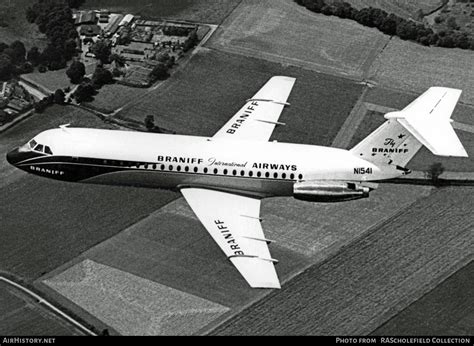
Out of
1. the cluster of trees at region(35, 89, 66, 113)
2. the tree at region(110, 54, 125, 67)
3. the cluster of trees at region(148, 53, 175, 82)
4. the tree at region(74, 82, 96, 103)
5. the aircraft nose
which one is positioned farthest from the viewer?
the tree at region(110, 54, 125, 67)

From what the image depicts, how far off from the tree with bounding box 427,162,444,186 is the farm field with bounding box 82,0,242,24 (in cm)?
5089

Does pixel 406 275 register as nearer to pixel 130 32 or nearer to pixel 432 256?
pixel 432 256

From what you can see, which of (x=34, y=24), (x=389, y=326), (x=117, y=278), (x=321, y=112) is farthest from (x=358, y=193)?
(x=34, y=24)

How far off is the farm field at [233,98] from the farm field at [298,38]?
284cm

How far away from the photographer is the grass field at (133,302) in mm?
90250

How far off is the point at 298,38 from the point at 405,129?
188ft

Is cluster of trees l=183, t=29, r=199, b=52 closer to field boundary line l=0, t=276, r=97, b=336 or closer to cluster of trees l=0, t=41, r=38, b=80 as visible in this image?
cluster of trees l=0, t=41, r=38, b=80

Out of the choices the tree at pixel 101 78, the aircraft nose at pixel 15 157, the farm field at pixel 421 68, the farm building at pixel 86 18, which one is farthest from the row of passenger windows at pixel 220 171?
the farm building at pixel 86 18

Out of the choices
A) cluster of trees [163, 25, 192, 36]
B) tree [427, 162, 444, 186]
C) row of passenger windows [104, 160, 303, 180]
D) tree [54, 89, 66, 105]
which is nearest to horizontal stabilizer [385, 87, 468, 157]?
row of passenger windows [104, 160, 303, 180]

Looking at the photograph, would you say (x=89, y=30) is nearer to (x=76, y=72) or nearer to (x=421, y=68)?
(x=76, y=72)

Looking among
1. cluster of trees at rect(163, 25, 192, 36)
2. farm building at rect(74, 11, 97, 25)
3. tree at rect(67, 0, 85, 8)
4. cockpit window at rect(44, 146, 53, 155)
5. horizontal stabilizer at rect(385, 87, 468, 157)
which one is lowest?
cluster of trees at rect(163, 25, 192, 36)

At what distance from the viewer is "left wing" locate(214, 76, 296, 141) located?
336 ft

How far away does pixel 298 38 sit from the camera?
14662cm

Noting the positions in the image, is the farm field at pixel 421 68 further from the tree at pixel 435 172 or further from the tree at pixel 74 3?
the tree at pixel 74 3
